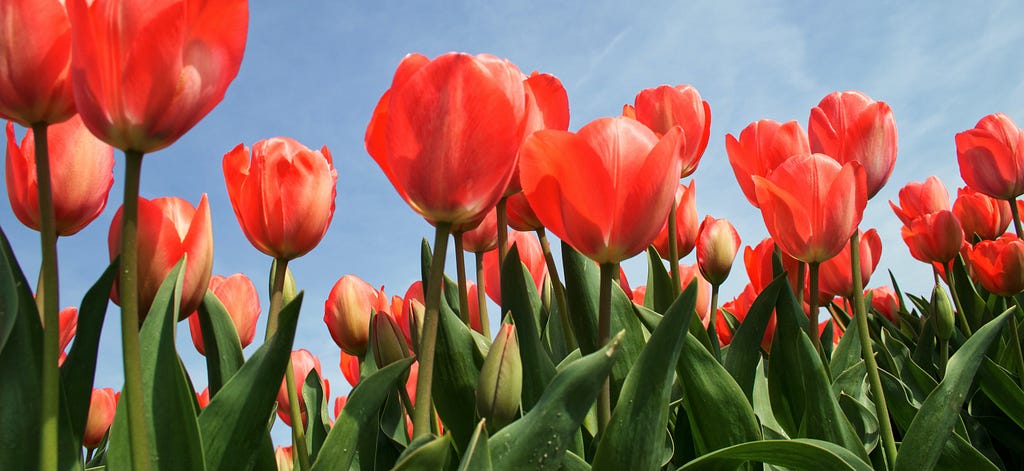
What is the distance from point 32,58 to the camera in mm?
743

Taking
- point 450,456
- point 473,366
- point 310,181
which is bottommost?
point 450,456

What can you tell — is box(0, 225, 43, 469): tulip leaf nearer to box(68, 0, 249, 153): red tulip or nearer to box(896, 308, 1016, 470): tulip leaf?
box(68, 0, 249, 153): red tulip

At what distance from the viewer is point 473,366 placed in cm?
107

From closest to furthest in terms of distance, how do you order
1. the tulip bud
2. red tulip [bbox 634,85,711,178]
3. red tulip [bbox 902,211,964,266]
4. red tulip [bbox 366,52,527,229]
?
red tulip [bbox 366,52,527,229], red tulip [bbox 634,85,711,178], the tulip bud, red tulip [bbox 902,211,964,266]

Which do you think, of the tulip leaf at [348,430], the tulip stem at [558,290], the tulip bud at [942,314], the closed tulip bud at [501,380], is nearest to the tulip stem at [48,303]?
the tulip leaf at [348,430]

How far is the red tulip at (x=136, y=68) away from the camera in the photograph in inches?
27.0

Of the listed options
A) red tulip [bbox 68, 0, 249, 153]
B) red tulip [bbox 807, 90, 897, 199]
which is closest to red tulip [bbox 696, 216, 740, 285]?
red tulip [bbox 807, 90, 897, 199]

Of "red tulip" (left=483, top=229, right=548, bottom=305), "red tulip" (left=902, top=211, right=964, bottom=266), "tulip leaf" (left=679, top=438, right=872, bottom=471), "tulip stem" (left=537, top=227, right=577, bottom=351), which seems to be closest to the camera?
"tulip leaf" (left=679, top=438, right=872, bottom=471)

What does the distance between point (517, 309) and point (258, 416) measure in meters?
0.39

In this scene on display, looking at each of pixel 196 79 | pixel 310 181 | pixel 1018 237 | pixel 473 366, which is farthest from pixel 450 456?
pixel 1018 237

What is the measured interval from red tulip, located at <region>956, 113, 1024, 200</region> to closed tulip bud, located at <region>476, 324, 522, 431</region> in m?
2.44

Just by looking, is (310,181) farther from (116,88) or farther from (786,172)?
(786,172)

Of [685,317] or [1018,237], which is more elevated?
[1018,237]

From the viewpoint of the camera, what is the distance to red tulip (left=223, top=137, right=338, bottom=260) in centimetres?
105
